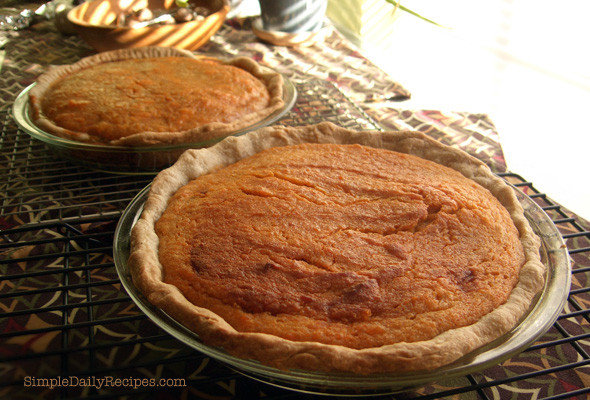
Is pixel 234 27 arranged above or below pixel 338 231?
below

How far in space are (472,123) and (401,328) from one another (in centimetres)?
192

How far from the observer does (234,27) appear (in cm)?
414

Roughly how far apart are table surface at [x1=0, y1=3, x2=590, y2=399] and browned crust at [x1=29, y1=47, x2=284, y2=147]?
0.42 feet

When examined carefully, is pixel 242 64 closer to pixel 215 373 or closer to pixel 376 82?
pixel 376 82

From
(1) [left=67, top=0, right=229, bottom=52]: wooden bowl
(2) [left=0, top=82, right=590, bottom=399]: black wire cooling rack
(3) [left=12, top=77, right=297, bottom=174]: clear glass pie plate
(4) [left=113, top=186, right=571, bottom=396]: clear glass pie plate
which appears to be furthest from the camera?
(1) [left=67, top=0, right=229, bottom=52]: wooden bowl

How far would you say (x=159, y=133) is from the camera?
6.40ft

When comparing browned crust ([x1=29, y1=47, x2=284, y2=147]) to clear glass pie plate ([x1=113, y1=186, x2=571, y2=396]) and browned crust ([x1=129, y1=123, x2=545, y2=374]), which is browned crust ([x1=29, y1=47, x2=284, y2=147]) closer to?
browned crust ([x1=129, y1=123, x2=545, y2=374])

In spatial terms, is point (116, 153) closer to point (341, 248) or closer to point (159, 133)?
point (159, 133)

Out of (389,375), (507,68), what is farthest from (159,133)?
(507,68)

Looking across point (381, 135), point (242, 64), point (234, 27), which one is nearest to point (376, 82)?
point (242, 64)

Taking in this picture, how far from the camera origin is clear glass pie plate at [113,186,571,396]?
3.18ft

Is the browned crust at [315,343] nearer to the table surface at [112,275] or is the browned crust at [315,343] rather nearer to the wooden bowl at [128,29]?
the table surface at [112,275]

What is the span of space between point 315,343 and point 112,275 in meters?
0.85

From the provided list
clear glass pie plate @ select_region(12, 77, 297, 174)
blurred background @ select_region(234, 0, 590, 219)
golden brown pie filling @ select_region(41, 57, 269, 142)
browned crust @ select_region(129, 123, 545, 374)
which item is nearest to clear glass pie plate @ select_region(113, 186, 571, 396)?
browned crust @ select_region(129, 123, 545, 374)
